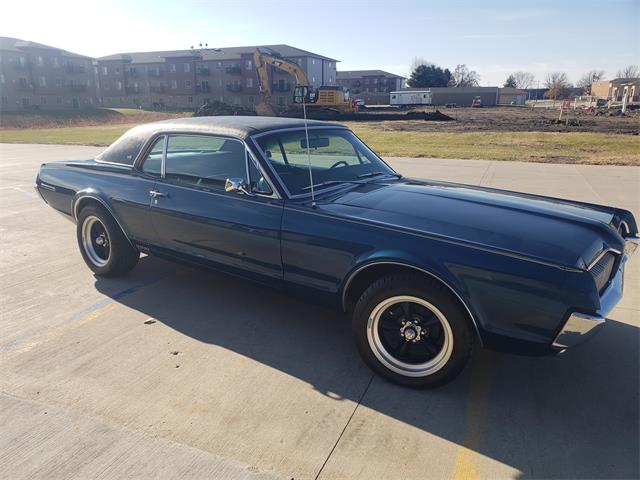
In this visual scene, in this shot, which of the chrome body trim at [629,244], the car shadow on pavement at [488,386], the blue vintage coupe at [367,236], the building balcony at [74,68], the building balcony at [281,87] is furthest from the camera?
the building balcony at [74,68]

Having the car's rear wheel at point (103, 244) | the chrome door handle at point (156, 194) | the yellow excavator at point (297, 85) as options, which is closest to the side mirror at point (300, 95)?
the chrome door handle at point (156, 194)

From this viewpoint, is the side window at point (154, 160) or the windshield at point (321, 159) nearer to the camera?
the windshield at point (321, 159)

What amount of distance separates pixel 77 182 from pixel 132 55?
269ft

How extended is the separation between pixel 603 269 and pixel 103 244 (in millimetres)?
4386

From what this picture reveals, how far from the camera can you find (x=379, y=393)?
2941mm

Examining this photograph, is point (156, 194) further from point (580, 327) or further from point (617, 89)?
point (617, 89)

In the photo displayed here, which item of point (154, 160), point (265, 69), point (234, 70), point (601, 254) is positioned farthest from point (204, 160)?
point (234, 70)

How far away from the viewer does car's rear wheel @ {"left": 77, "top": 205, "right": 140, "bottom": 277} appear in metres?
4.58

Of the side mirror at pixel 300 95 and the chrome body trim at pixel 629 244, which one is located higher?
the side mirror at pixel 300 95

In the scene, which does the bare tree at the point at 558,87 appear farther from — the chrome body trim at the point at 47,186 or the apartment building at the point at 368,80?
the chrome body trim at the point at 47,186

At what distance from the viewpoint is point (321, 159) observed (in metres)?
4.14

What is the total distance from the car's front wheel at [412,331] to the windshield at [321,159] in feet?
3.55

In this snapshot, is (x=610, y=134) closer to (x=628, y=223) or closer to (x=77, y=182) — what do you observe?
(x=628, y=223)

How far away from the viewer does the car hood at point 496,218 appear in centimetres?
270
